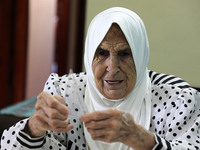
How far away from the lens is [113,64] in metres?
0.93

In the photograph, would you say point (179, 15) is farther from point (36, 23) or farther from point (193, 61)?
point (36, 23)

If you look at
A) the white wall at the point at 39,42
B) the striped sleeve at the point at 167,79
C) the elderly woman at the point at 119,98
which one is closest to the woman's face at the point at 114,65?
the elderly woman at the point at 119,98

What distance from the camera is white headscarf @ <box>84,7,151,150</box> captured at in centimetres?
95

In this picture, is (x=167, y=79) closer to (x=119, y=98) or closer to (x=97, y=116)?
(x=119, y=98)

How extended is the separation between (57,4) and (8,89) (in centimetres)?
187

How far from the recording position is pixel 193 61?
39.3 inches

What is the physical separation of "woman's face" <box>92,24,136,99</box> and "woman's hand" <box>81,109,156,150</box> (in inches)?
6.7

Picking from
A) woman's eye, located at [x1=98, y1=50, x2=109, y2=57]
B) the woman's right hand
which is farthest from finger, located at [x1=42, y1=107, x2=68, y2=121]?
woman's eye, located at [x1=98, y1=50, x2=109, y2=57]

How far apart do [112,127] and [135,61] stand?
10.0 inches

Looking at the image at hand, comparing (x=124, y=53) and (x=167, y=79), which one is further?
(x=167, y=79)

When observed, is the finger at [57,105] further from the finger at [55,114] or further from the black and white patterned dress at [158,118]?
the black and white patterned dress at [158,118]

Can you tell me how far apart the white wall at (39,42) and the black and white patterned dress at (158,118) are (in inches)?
4.5

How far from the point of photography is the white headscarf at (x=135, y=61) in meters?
0.95

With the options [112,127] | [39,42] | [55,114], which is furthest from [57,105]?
[39,42]
